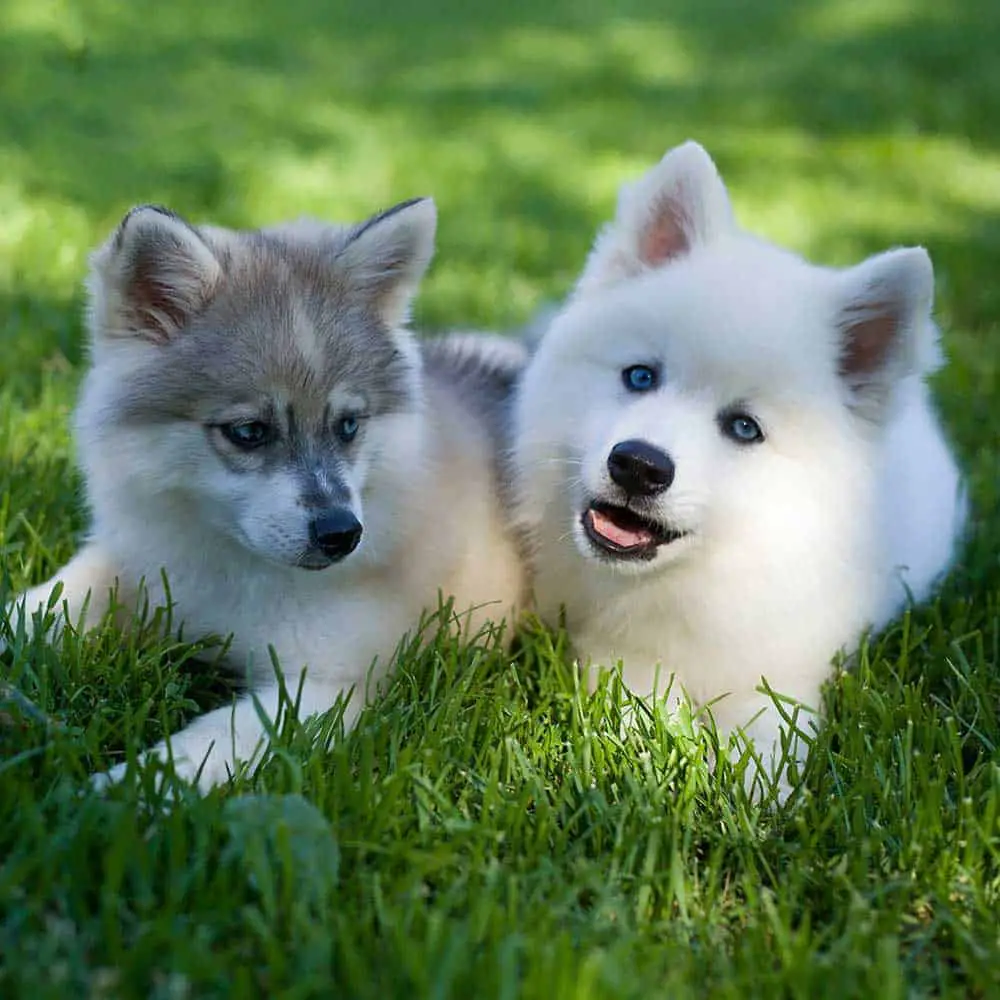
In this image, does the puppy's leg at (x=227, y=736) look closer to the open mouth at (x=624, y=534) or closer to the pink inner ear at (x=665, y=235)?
the open mouth at (x=624, y=534)

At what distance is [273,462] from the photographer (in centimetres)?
273

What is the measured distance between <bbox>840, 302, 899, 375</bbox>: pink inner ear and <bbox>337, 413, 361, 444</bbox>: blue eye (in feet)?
3.75

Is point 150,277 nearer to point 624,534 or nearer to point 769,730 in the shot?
point 624,534

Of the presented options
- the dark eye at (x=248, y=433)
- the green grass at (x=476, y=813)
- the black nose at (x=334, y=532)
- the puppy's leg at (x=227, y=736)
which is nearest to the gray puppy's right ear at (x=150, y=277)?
the dark eye at (x=248, y=433)

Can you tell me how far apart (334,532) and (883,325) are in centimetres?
136

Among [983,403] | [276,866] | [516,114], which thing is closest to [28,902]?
[276,866]

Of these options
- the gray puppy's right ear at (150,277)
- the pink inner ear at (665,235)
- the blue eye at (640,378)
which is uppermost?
the pink inner ear at (665,235)

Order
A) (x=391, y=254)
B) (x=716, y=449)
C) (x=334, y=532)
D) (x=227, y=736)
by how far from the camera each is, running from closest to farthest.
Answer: (x=227, y=736) → (x=334, y=532) → (x=716, y=449) → (x=391, y=254)

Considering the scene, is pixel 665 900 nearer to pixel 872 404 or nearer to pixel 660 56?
pixel 872 404

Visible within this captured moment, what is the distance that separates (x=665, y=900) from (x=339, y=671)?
0.99 m

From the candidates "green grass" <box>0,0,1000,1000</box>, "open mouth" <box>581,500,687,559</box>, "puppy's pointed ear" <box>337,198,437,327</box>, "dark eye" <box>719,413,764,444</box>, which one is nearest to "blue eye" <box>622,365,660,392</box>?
"dark eye" <box>719,413,764,444</box>

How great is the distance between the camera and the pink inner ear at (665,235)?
10.3 feet

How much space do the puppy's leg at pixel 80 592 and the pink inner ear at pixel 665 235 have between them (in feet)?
5.01

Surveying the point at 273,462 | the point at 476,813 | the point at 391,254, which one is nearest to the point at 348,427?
the point at 273,462
